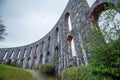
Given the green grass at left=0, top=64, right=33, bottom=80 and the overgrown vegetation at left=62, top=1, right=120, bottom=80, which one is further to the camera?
the green grass at left=0, top=64, right=33, bottom=80

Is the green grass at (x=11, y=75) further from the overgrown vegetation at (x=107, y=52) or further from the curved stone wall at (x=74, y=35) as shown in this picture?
the overgrown vegetation at (x=107, y=52)

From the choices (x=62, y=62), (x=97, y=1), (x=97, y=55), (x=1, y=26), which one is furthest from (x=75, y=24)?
(x=1, y=26)

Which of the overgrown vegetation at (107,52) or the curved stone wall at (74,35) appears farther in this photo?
the curved stone wall at (74,35)

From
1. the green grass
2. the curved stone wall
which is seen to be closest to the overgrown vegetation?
the curved stone wall

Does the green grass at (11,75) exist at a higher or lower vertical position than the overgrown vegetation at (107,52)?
lower

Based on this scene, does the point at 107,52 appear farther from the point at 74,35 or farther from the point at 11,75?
the point at 11,75

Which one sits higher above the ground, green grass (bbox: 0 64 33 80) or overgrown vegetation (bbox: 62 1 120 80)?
overgrown vegetation (bbox: 62 1 120 80)

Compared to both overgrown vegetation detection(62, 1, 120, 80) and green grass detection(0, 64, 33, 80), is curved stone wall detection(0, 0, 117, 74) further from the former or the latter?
green grass detection(0, 64, 33, 80)

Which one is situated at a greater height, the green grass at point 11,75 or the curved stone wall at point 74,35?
the curved stone wall at point 74,35

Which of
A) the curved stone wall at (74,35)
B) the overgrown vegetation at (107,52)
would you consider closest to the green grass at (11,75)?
the curved stone wall at (74,35)

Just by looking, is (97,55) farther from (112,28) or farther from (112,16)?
(112,16)

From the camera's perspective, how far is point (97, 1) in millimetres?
8078

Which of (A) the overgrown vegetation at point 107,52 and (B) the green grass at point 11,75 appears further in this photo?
(B) the green grass at point 11,75

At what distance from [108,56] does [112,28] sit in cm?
113
